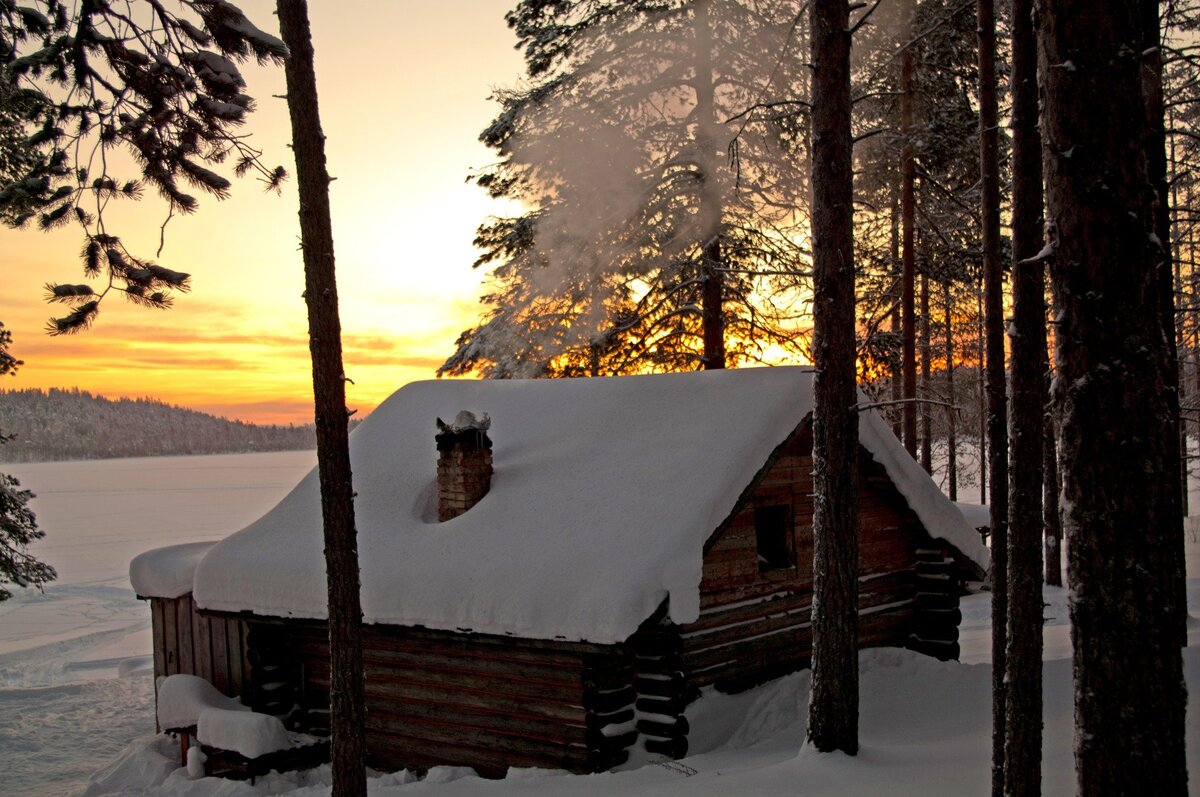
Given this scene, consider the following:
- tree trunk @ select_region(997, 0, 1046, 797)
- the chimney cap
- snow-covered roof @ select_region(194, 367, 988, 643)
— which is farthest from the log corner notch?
the chimney cap

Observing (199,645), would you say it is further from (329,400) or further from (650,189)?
(650,189)

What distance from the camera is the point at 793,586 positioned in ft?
41.7

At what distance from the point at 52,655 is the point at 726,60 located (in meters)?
22.1

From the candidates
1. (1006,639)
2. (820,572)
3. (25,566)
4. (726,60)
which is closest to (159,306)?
(820,572)

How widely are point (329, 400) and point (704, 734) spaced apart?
601 centimetres

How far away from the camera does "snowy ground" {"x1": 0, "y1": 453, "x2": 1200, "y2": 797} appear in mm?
8789

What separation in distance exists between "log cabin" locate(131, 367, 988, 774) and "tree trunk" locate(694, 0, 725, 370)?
419cm

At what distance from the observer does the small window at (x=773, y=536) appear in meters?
12.6

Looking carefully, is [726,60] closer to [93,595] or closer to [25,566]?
[25,566]

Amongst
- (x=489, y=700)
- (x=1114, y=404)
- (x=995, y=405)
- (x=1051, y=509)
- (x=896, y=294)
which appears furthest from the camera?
(x=1051, y=509)

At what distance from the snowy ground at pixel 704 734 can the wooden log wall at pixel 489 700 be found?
48 centimetres

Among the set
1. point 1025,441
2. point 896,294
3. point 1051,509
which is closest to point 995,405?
point 1025,441

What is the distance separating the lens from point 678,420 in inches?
512

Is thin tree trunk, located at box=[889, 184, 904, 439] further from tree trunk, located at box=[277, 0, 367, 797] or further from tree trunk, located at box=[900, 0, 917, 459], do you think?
tree trunk, located at box=[277, 0, 367, 797]
